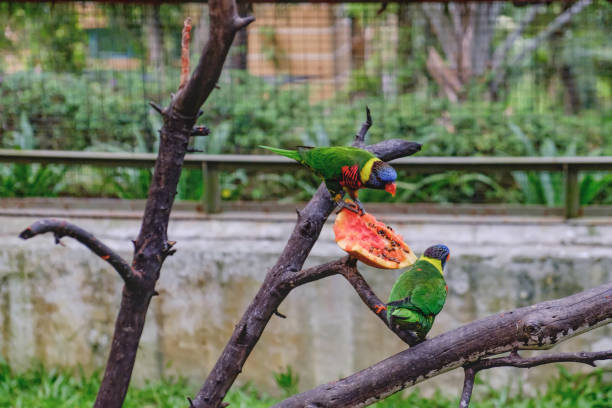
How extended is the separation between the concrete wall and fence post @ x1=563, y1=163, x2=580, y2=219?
0.08 metres

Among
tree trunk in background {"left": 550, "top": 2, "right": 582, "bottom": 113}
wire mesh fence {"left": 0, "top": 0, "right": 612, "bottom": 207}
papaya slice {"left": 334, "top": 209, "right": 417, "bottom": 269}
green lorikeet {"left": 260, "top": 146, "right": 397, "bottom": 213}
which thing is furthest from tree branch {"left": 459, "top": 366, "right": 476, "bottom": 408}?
tree trunk in background {"left": 550, "top": 2, "right": 582, "bottom": 113}

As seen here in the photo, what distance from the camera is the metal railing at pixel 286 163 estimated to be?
3330 millimetres

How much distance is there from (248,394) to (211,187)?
45.6 inches

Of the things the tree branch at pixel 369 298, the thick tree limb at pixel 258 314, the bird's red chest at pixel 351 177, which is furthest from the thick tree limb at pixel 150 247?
the tree branch at pixel 369 298

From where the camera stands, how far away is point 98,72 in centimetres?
397

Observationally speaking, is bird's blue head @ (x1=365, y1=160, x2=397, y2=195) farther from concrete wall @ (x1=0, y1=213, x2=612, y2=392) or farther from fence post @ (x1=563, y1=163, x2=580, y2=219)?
fence post @ (x1=563, y1=163, x2=580, y2=219)

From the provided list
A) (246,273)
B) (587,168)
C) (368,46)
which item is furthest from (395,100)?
(246,273)

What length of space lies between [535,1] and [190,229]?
241 centimetres

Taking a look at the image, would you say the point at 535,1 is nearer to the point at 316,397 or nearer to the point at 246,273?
the point at 246,273

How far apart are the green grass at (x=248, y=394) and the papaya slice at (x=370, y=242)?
2.03 metres

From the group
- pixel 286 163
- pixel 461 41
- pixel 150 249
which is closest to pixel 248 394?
pixel 286 163

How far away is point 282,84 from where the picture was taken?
4.34 metres

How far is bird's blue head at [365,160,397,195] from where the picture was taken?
1382 millimetres

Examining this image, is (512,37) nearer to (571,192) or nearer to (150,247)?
(571,192)
